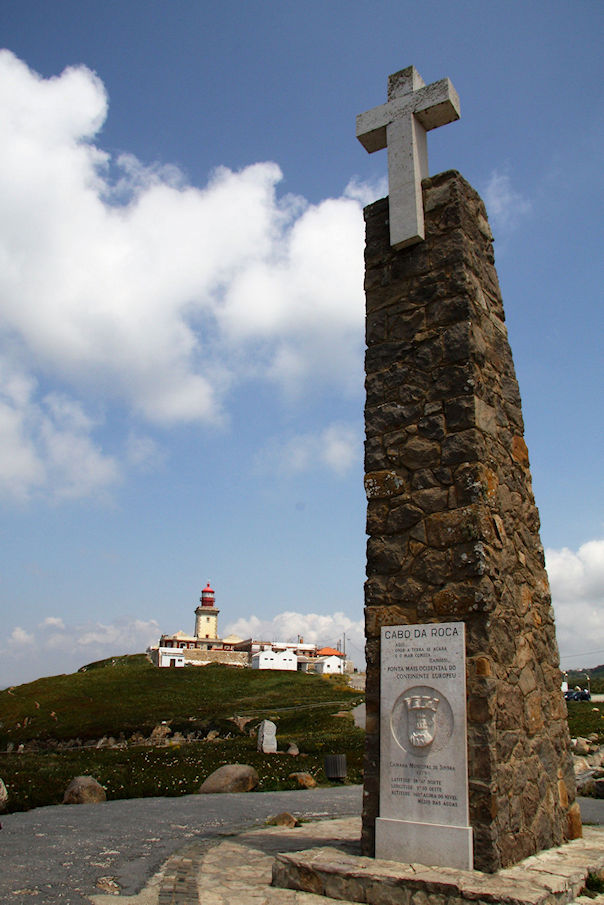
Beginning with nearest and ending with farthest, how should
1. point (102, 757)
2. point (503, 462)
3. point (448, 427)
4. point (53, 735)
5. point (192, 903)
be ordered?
1. point (192, 903)
2. point (448, 427)
3. point (503, 462)
4. point (102, 757)
5. point (53, 735)

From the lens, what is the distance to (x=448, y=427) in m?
6.70

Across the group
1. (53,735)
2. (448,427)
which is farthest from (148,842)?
(53,735)

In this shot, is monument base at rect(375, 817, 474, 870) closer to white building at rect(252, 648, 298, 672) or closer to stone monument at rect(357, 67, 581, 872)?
stone monument at rect(357, 67, 581, 872)

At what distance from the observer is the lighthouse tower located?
377ft

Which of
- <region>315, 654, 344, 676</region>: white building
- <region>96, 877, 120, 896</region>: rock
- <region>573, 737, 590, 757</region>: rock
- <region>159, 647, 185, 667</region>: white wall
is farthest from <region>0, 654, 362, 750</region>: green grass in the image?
<region>96, 877, 120, 896</region>: rock

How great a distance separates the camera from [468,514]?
6.30m

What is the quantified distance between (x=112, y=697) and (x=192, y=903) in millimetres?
52603

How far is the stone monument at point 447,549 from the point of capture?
5.81m

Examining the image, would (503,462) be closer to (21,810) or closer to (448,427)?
(448,427)

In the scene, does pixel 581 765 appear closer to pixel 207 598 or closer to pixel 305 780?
pixel 305 780

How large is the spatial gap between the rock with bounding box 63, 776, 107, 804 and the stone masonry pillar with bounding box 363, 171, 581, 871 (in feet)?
28.2

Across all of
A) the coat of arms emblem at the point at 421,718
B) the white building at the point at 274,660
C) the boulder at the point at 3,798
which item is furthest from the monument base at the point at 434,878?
the white building at the point at 274,660

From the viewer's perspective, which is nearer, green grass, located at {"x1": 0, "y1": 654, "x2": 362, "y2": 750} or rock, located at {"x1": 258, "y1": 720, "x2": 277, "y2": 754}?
rock, located at {"x1": 258, "y1": 720, "x2": 277, "y2": 754}

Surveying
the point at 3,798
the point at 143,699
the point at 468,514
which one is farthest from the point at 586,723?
the point at 143,699
